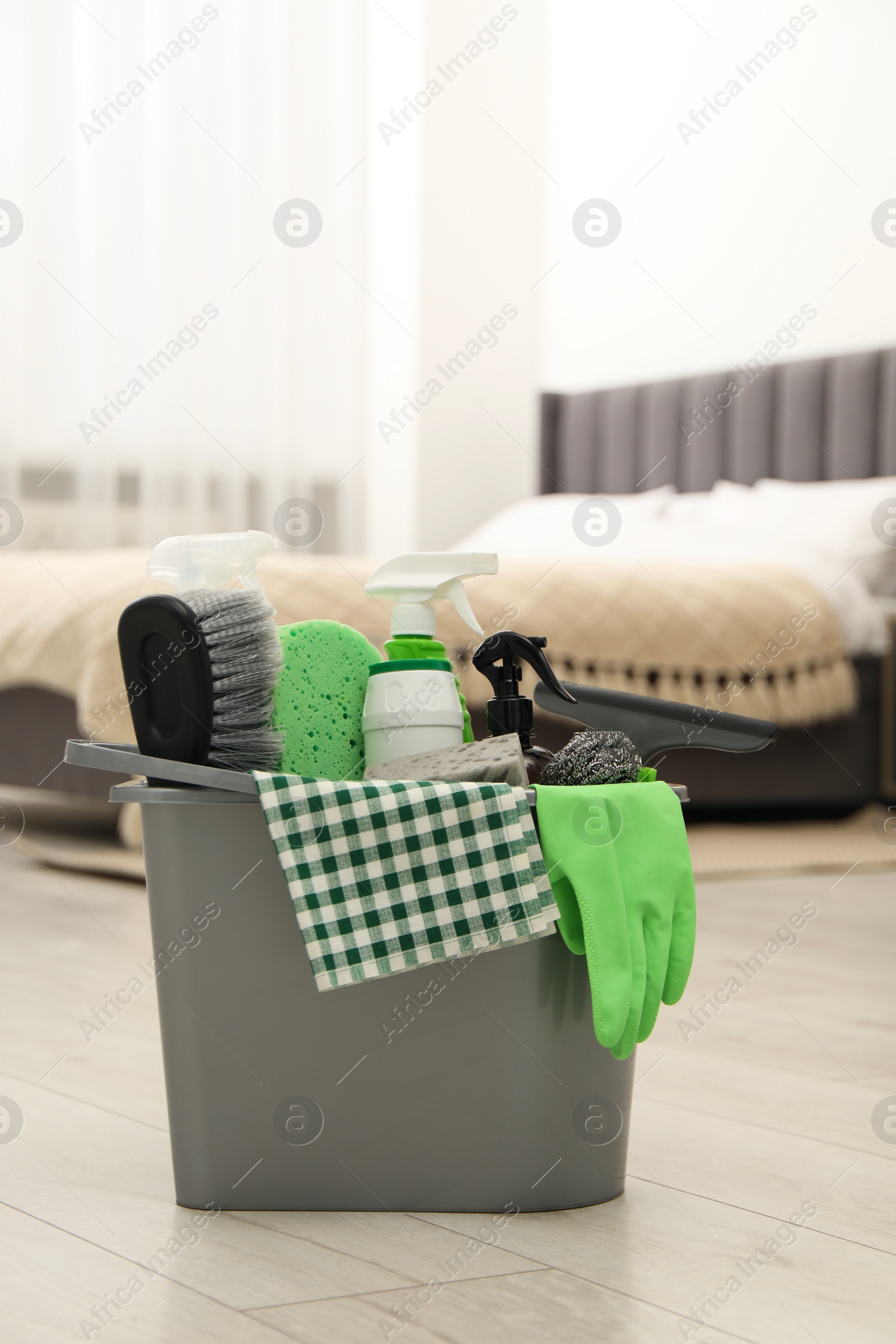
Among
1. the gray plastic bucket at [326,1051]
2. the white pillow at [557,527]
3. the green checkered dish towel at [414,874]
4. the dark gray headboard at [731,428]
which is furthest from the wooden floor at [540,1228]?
the dark gray headboard at [731,428]

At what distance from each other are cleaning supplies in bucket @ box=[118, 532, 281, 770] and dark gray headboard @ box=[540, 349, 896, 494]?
8.61ft

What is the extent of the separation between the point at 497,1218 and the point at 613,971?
155 millimetres

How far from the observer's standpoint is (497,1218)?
2.39ft

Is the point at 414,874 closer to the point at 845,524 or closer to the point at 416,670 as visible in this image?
the point at 416,670

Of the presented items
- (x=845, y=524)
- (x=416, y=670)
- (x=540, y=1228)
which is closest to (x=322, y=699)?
(x=416, y=670)

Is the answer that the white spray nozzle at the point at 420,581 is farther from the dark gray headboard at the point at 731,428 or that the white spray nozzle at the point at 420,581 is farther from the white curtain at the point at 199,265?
the white curtain at the point at 199,265

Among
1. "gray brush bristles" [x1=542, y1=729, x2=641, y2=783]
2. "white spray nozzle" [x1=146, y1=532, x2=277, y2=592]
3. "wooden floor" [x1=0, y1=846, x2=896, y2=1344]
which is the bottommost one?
"wooden floor" [x1=0, y1=846, x2=896, y2=1344]

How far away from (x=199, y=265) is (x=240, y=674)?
3306 millimetres

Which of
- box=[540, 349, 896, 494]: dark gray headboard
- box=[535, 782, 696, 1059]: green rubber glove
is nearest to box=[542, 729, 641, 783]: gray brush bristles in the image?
box=[535, 782, 696, 1059]: green rubber glove

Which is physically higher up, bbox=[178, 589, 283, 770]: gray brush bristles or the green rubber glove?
bbox=[178, 589, 283, 770]: gray brush bristles

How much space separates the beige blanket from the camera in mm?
1991

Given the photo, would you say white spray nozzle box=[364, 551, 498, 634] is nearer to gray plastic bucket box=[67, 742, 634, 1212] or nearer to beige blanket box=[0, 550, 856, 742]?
gray plastic bucket box=[67, 742, 634, 1212]

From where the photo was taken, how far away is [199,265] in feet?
12.4

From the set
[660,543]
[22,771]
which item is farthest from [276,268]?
[22,771]
